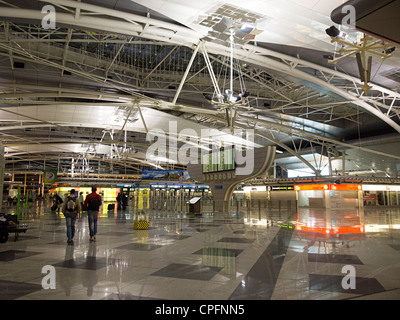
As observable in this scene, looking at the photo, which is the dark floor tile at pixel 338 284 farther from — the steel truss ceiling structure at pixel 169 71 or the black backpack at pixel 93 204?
the steel truss ceiling structure at pixel 169 71

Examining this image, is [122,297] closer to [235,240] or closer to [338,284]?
[338,284]

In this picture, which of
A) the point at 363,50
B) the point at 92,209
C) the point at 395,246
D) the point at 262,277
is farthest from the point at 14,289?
the point at 363,50

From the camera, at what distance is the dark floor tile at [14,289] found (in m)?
3.71

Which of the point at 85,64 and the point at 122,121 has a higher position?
the point at 85,64

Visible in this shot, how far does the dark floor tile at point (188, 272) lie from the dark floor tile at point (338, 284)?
157cm

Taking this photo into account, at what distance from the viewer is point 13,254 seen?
6.35 meters

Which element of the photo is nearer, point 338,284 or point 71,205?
point 338,284

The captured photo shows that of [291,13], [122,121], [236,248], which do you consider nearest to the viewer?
[236,248]

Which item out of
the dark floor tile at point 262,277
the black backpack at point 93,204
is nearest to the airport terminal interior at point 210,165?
the dark floor tile at point 262,277

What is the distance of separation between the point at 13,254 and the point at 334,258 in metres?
6.95

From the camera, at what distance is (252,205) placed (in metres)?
35.6
